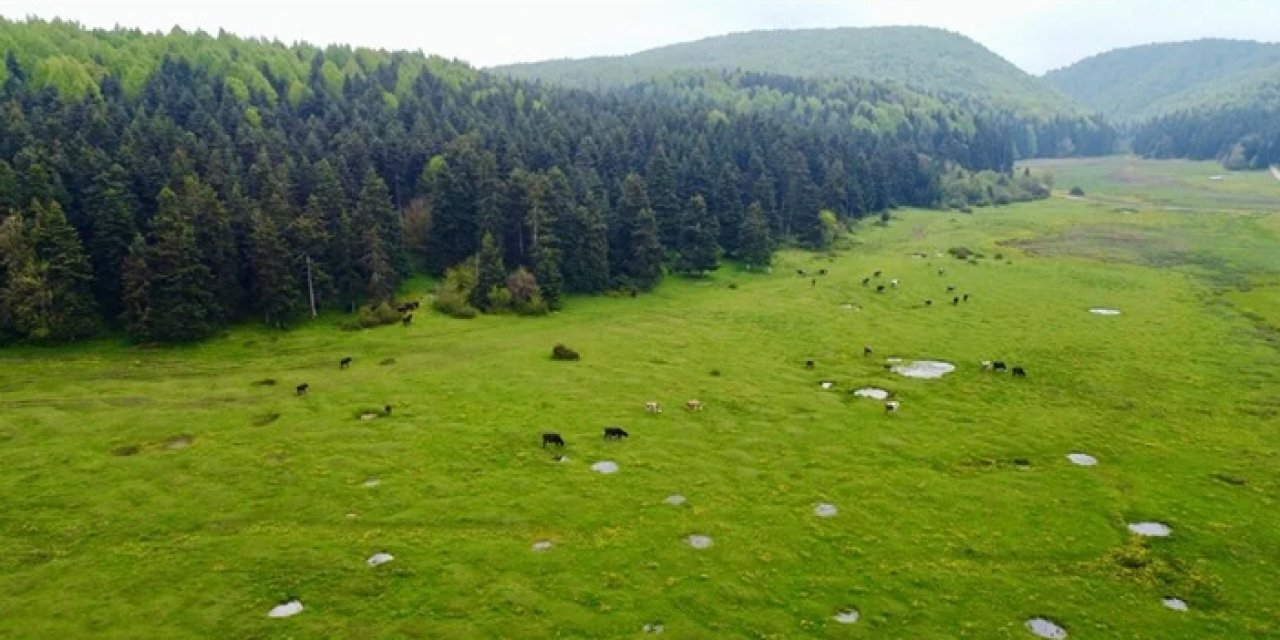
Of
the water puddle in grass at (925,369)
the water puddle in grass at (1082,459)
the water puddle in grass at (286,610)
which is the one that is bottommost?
the water puddle in grass at (1082,459)

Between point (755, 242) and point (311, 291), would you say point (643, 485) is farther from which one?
point (755, 242)

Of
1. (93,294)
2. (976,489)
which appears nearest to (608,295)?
(93,294)

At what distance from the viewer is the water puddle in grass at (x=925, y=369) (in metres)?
77.6

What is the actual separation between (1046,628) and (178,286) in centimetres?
8917

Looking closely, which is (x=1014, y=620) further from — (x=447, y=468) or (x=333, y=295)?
(x=333, y=295)

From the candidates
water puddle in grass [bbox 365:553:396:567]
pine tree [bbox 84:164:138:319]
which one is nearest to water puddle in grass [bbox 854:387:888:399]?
water puddle in grass [bbox 365:553:396:567]

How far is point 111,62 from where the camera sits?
194 meters

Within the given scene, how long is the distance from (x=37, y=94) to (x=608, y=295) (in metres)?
122

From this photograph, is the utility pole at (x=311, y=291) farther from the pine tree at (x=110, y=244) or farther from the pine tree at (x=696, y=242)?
the pine tree at (x=696, y=242)

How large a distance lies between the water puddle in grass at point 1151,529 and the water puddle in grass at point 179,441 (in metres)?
62.2

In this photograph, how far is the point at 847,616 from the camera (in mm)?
37469

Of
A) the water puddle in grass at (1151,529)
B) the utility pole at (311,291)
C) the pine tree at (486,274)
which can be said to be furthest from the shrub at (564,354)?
the water puddle in grass at (1151,529)

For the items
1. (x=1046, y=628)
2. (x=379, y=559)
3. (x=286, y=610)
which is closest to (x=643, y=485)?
(x=379, y=559)

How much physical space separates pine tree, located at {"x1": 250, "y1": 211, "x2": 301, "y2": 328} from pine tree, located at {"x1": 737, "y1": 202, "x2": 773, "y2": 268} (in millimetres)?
76053
